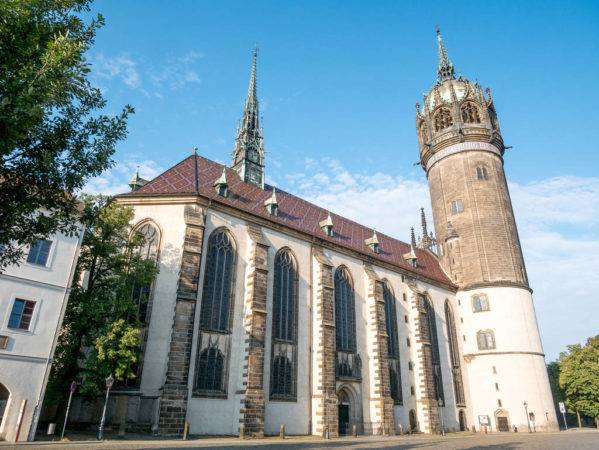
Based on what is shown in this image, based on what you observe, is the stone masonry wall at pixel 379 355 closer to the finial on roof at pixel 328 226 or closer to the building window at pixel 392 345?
the building window at pixel 392 345

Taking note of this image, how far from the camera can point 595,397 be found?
45719 millimetres

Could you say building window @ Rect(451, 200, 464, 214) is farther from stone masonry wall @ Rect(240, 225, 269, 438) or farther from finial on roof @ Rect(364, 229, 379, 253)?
stone masonry wall @ Rect(240, 225, 269, 438)

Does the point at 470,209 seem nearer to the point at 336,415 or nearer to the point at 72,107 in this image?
the point at 336,415

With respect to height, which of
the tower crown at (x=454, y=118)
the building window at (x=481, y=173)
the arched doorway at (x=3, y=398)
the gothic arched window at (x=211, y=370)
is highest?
the tower crown at (x=454, y=118)

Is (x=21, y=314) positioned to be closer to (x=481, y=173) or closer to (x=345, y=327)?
(x=345, y=327)

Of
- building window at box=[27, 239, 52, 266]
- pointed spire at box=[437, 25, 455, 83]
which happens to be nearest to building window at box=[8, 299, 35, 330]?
building window at box=[27, 239, 52, 266]

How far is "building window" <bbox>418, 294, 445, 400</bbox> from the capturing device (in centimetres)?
3328

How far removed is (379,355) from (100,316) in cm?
1906

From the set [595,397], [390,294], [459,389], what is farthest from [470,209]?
[595,397]

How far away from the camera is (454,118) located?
148 feet

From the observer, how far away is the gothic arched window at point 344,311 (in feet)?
95.6

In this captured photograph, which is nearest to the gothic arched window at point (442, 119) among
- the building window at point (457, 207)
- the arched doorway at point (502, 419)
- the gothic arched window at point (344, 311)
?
the building window at point (457, 207)

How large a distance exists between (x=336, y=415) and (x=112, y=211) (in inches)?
670

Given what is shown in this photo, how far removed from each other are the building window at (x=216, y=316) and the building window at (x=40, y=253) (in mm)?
7906
